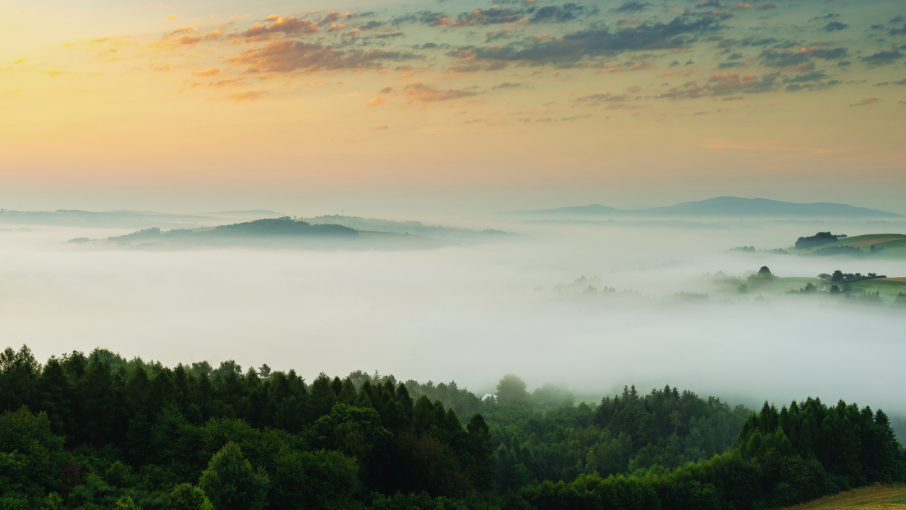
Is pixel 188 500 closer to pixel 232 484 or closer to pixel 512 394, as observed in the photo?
pixel 232 484

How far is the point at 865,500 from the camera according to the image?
71.4 m

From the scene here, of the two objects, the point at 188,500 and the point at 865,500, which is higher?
the point at 188,500

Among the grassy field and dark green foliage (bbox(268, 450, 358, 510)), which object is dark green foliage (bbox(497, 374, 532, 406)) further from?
dark green foliage (bbox(268, 450, 358, 510))

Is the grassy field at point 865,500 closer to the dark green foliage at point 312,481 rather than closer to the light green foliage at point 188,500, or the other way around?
the dark green foliage at point 312,481

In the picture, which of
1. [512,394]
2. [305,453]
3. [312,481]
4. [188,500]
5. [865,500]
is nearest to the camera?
[188,500]

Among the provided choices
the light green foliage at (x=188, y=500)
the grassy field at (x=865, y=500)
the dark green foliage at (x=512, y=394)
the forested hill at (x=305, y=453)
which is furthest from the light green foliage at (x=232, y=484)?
the dark green foliage at (x=512, y=394)

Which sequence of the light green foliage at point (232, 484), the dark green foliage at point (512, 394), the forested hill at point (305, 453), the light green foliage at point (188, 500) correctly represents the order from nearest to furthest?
the light green foliage at point (188, 500) < the light green foliage at point (232, 484) < the forested hill at point (305, 453) < the dark green foliage at point (512, 394)

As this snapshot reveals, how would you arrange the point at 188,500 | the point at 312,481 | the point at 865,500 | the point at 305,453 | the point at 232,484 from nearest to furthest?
the point at 188,500, the point at 232,484, the point at 312,481, the point at 305,453, the point at 865,500

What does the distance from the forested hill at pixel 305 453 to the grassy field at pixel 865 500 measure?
46.1 inches

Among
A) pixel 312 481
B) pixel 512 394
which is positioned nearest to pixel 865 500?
pixel 312 481

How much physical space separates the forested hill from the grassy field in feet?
3.84

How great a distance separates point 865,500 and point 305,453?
222 ft

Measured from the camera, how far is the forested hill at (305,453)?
134ft

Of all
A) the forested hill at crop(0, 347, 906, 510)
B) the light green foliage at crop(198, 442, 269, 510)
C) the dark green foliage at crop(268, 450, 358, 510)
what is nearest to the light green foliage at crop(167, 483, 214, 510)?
the forested hill at crop(0, 347, 906, 510)
